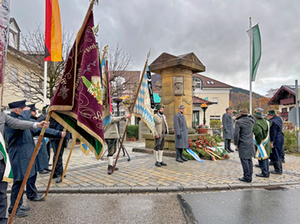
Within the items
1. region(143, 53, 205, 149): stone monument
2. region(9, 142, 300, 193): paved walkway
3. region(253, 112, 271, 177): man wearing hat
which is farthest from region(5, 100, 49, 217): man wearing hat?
region(143, 53, 205, 149): stone monument

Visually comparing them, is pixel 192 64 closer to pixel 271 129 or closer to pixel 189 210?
pixel 271 129

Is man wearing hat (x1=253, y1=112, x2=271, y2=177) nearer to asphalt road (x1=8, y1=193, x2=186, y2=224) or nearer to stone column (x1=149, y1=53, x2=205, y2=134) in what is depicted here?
asphalt road (x1=8, y1=193, x2=186, y2=224)

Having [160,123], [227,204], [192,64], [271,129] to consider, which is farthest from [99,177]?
[192,64]

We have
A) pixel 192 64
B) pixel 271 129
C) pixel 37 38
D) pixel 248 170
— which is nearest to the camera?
→ pixel 248 170

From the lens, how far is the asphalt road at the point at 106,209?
3350 mm

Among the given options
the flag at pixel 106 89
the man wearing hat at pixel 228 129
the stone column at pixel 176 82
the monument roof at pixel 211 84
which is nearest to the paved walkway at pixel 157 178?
the flag at pixel 106 89

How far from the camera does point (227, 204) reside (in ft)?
13.1

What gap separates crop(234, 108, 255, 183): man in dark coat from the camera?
5.43 metres

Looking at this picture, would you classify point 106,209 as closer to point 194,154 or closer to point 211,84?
point 194,154

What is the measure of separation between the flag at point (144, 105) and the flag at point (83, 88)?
2.61 m

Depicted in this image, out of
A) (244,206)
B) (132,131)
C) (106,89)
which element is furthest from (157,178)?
(132,131)

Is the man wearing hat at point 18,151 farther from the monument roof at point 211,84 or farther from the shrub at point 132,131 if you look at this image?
the monument roof at point 211,84

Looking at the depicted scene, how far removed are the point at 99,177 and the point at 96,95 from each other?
3.01 metres

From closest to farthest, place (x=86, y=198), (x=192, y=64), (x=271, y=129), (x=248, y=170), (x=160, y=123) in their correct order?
1. (x=86, y=198)
2. (x=248, y=170)
3. (x=271, y=129)
4. (x=160, y=123)
5. (x=192, y=64)
